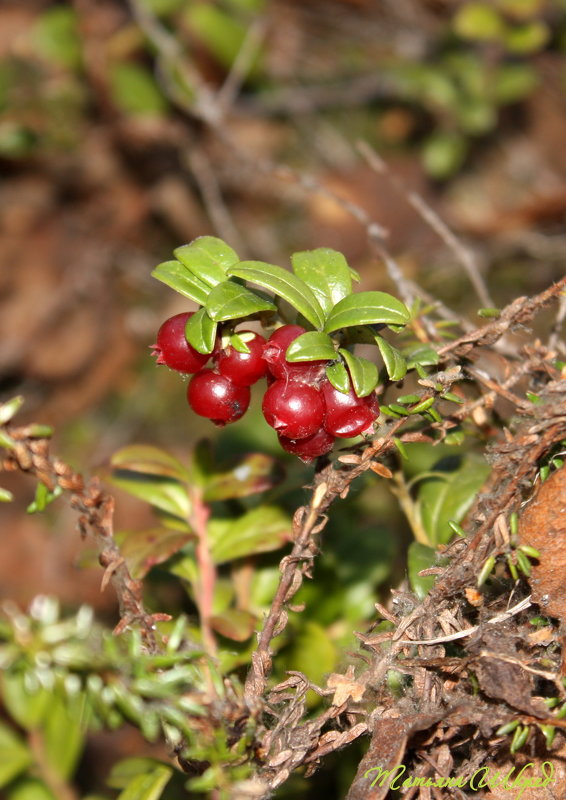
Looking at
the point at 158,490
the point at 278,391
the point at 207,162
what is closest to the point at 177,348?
the point at 278,391

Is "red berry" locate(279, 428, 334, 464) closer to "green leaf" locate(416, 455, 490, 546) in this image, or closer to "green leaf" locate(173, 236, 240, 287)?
"green leaf" locate(173, 236, 240, 287)

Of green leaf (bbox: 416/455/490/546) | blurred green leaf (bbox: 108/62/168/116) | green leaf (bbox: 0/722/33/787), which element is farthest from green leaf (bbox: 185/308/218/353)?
blurred green leaf (bbox: 108/62/168/116)

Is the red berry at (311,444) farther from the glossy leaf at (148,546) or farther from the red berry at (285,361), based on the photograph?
the glossy leaf at (148,546)

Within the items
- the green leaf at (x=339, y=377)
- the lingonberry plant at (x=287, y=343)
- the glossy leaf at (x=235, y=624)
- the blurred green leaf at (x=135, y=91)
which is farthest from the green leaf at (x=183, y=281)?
the blurred green leaf at (x=135, y=91)

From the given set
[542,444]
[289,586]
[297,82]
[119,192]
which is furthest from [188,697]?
[297,82]

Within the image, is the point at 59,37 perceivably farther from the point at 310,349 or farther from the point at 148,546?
the point at 310,349

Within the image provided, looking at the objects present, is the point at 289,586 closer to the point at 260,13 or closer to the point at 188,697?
the point at 188,697
